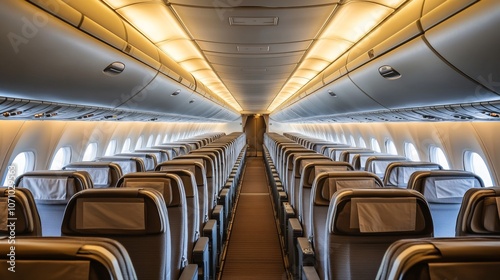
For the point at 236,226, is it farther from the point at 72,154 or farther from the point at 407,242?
the point at 407,242

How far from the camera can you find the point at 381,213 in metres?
2.36

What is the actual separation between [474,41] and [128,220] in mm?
2353

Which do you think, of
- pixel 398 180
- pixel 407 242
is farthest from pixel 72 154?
pixel 407 242

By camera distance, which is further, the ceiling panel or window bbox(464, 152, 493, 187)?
window bbox(464, 152, 493, 187)

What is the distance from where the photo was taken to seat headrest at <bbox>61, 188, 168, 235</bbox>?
2324 mm

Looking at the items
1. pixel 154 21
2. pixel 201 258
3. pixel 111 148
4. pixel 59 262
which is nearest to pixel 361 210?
pixel 59 262

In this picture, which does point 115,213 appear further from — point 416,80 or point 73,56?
point 416,80

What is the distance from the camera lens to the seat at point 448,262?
1.18 m

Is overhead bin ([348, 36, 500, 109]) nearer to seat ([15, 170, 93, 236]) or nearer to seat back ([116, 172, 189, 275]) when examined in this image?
seat back ([116, 172, 189, 275])

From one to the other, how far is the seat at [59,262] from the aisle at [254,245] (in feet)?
13.4

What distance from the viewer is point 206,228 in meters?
4.40

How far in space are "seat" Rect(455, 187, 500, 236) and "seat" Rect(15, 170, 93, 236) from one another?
10.1ft

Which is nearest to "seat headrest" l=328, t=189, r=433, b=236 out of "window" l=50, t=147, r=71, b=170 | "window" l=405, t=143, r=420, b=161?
"window" l=50, t=147, r=71, b=170

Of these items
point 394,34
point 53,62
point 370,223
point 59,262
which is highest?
point 394,34
